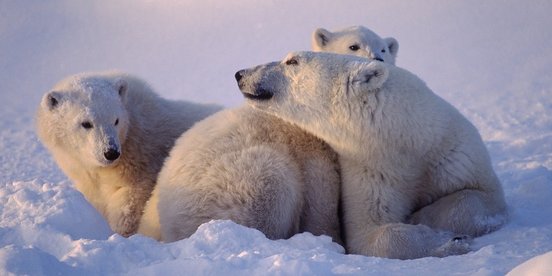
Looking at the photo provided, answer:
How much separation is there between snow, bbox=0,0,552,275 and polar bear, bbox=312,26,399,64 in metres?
1.65

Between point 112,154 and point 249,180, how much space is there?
160 centimetres

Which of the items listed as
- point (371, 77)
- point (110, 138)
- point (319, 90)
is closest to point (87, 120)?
point (110, 138)

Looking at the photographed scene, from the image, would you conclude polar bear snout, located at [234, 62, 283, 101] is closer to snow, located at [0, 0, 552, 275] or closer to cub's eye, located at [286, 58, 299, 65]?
cub's eye, located at [286, 58, 299, 65]

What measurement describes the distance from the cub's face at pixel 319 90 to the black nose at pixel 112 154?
131 cm

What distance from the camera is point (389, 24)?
58.3 feet

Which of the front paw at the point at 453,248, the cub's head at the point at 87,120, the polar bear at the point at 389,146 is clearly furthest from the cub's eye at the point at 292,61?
the cub's head at the point at 87,120

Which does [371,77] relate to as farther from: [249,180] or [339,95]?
[249,180]

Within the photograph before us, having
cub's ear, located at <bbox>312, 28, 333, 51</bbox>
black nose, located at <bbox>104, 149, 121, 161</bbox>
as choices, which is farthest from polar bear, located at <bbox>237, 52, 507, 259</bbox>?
cub's ear, located at <bbox>312, 28, 333, 51</bbox>

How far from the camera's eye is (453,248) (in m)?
3.95

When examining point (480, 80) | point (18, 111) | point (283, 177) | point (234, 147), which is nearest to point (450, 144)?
point (283, 177)

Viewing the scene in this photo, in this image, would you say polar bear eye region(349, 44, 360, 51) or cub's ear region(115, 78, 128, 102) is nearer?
cub's ear region(115, 78, 128, 102)

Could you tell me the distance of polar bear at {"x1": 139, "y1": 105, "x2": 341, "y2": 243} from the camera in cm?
439

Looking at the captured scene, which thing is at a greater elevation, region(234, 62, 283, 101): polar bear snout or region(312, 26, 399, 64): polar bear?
region(312, 26, 399, 64): polar bear

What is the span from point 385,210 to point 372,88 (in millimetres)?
773
